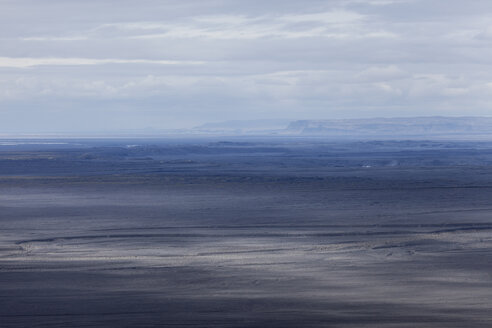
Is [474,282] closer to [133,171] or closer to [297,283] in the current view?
[297,283]

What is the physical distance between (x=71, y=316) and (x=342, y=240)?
36.7 feet

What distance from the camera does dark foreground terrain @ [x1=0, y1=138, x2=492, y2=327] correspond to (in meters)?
15.4

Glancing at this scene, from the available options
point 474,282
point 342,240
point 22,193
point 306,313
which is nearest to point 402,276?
point 474,282

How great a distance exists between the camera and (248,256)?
21203 mm

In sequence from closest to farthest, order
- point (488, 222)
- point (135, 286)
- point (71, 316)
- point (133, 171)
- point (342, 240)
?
1. point (71, 316)
2. point (135, 286)
3. point (342, 240)
4. point (488, 222)
5. point (133, 171)

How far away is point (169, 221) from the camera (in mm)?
29250

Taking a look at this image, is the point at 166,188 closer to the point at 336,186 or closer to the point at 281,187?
the point at 281,187

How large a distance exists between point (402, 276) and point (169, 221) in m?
12.6

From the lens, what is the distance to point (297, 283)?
58.6ft

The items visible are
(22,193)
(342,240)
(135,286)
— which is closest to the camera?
(135,286)

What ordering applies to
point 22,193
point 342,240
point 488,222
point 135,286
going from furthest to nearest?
point 22,193 < point 488,222 < point 342,240 < point 135,286

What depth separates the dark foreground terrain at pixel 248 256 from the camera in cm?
1535

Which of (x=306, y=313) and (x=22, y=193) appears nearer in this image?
(x=306, y=313)

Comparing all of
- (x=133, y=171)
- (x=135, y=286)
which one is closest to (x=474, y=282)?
(x=135, y=286)
